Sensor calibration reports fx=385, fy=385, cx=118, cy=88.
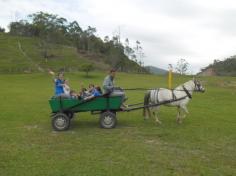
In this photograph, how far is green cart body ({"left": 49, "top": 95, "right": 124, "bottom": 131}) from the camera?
12.5 m

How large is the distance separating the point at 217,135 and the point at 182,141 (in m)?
1.70

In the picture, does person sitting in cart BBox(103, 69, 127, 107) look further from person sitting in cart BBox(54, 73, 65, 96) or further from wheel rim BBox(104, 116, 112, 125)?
person sitting in cart BBox(54, 73, 65, 96)

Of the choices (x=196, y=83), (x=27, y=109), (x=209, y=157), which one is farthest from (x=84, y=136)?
(x=27, y=109)

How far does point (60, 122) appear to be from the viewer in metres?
12.5

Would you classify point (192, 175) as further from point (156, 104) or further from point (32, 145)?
point (156, 104)

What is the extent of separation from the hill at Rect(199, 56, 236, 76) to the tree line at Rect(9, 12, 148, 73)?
15.6 metres

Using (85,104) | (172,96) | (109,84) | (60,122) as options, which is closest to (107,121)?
(85,104)

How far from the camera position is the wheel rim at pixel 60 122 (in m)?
12.5

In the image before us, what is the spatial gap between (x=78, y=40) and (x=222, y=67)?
40537mm

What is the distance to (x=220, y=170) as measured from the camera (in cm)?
822

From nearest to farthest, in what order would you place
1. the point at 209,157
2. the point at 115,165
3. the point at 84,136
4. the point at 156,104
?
the point at 115,165 → the point at 209,157 → the point at 84,136 → the point at 156,104

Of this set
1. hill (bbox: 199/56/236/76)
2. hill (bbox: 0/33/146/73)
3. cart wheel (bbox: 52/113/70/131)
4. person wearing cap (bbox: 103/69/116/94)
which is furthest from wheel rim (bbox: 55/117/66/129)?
hill (bbox: 199/56/236/76)

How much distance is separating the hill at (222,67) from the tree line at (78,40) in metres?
15.6

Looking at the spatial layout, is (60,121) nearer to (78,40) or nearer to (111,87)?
(111,87)
